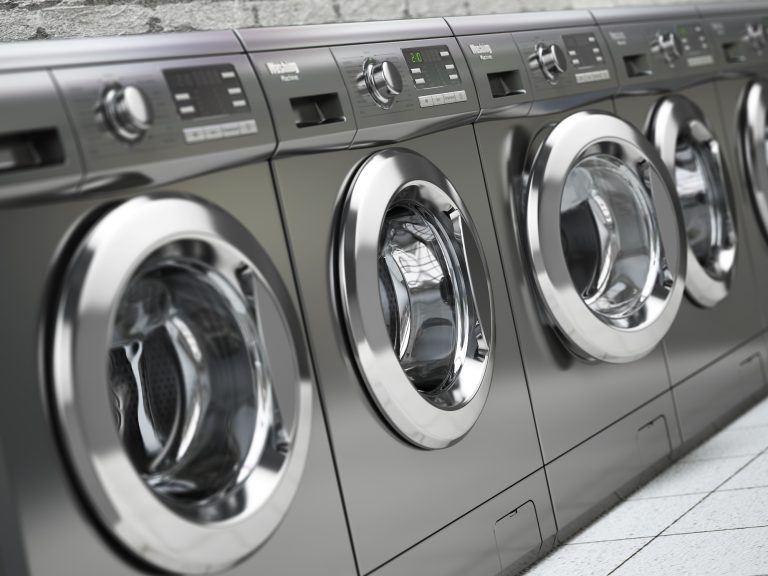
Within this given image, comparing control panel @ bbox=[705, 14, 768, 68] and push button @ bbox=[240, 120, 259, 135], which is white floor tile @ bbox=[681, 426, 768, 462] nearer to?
control panel @ bbox=[705, 14, 768, 68]

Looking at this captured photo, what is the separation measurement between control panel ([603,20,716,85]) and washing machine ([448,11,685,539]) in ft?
0.22

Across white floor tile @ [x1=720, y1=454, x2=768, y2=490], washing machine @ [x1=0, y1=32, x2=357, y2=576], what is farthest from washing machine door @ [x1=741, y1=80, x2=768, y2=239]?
washing machine @ [x1=0, y1=32, x2=357, y2=576]

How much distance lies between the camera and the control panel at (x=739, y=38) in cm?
260

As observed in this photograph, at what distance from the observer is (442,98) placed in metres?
1.75

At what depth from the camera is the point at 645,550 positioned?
5.81 feet

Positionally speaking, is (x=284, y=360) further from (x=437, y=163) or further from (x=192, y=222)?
(x=437, y=163)

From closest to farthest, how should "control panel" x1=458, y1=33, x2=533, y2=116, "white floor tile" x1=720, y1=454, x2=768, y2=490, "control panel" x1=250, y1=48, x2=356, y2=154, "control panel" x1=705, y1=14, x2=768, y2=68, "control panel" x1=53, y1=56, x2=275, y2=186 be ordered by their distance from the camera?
"control panel" x1=53, y1=56, x2=275, y2=186 → "control panel" x1=250, y1=48, x2=356, y2=154 → "control panel" x1=458, y1=33, x2=533, y2=116 → "white floor tile" x1=720, y1=454, x2=768, y2=490 → "control panel" x1=705, y1=14, x2=768, y2=68

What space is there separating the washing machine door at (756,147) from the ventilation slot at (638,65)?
→ 0.50 m

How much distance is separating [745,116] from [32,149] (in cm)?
204

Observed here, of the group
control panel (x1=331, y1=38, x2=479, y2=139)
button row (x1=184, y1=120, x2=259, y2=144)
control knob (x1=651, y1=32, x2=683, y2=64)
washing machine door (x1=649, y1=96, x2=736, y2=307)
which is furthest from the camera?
washing machine door (x1=649, y1=96, x2=736, y2=307)

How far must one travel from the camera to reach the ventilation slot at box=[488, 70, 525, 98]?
193 cm

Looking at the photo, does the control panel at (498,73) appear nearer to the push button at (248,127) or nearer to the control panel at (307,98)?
the control panel at (307,98)

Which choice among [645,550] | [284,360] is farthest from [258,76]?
[645,550]

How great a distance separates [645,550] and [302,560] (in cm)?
69
